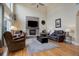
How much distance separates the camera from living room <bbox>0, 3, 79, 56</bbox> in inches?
177

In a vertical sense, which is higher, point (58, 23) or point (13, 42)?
point (58, 23)

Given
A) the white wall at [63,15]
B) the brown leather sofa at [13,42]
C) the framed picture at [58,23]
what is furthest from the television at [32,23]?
the framed picture at [58,23]

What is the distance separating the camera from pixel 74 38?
17.1ft

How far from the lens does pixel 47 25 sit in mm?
4777

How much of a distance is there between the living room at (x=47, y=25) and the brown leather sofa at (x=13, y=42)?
62 mm

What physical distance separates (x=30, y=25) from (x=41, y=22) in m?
0.53

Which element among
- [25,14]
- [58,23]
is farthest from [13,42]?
[58,23]

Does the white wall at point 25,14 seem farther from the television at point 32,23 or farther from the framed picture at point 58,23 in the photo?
the framed picture at point 58,23

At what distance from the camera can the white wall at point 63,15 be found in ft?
15.8

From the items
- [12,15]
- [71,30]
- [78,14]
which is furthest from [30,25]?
[78,14]

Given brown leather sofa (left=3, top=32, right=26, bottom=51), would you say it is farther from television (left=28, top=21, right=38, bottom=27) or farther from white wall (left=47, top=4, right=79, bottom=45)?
white wall (left=47, top=4, right=79, bottom=45)

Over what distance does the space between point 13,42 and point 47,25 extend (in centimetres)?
172

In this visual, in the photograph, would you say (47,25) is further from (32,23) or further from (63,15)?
(63,15)

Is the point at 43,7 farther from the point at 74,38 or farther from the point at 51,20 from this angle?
the point at 74,38
